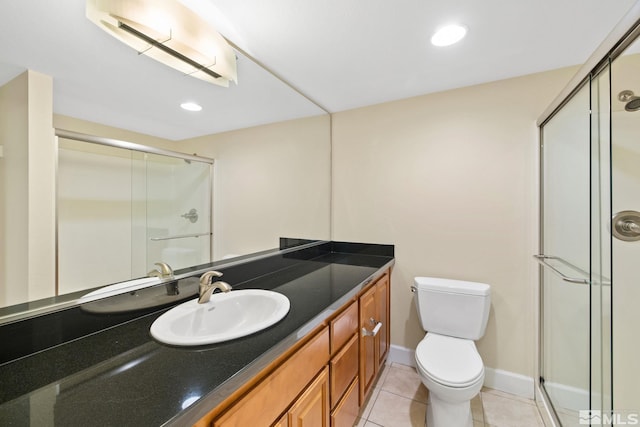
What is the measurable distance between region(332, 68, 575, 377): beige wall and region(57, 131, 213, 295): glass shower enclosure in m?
1.46

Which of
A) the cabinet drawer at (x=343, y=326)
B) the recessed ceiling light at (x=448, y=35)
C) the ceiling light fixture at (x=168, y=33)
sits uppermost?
the recessed ceiling light at (x=448, y=35)

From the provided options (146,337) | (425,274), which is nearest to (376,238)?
(425,274)

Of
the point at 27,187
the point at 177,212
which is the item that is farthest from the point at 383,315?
the point at 27,187

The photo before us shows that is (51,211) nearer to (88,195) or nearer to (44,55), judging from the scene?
(88,195)

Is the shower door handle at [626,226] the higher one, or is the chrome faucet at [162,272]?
the shower door handle at [626,226]

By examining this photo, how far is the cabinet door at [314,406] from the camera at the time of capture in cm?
93

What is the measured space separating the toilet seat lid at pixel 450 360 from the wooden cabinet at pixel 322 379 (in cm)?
32

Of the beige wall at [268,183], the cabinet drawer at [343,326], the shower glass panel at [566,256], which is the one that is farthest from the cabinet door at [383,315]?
the shower glass panel at [566,256]

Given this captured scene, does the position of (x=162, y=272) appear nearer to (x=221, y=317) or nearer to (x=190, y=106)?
(x=221, y=317)

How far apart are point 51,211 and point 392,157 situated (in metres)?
2.04

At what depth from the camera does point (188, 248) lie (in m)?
1.25

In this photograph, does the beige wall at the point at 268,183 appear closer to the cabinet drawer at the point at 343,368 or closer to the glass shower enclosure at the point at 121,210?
the glass shower enclosure at the point at 121,210

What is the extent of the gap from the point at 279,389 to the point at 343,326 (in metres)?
0.52

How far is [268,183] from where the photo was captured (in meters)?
1.80
